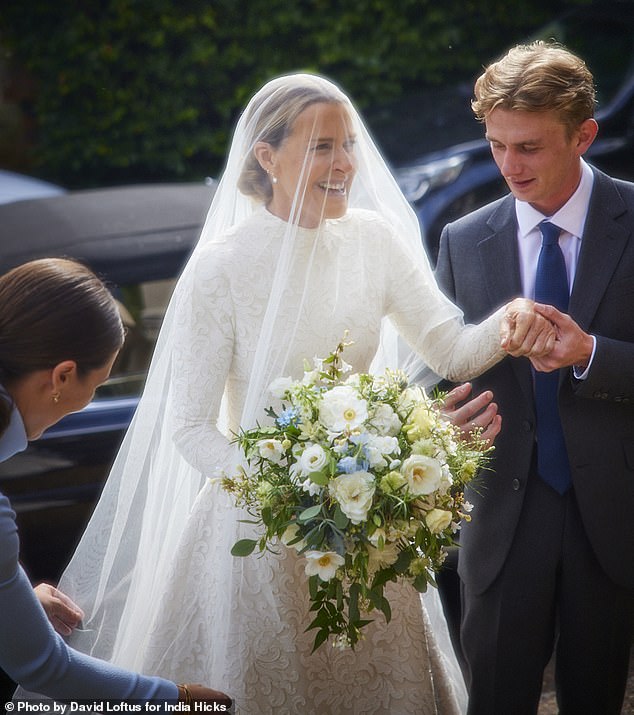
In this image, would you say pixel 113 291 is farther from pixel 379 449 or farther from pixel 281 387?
pixel 379 449

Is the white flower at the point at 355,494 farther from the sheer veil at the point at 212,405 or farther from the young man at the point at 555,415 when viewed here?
the young man at the point at 555,415

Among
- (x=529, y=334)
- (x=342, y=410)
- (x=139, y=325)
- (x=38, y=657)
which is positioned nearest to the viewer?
(x=38, y=657)

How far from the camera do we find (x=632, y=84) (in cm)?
670

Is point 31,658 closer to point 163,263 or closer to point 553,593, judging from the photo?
point 553,593

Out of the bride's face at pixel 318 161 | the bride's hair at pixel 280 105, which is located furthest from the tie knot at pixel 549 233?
the bride's hair at pixel 280 105

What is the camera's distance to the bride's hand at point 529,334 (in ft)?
9.11

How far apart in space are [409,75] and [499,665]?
6499 mm

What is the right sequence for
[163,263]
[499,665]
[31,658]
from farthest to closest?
[163,263] < [499,665] < [31,658]

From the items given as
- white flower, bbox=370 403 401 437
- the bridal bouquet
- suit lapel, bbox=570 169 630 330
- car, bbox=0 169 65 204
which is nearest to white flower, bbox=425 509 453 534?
the bridal bouquet

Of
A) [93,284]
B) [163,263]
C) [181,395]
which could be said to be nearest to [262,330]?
[181,395]

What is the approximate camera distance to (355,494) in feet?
7.95

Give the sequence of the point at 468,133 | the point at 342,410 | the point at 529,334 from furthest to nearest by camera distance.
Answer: the point at 468,133
the point at 529,334
the point at 342,410

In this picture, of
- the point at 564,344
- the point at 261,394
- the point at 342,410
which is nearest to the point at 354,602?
the point at 342,410

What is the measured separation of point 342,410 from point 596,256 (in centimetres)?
91
